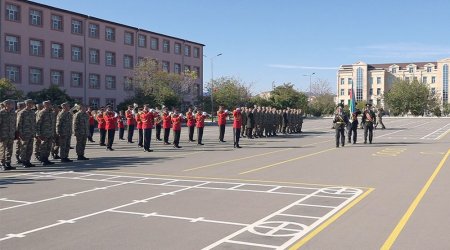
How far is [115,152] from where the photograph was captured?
2017 cm

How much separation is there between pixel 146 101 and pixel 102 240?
173 ft

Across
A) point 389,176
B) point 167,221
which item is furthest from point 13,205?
point 389,176

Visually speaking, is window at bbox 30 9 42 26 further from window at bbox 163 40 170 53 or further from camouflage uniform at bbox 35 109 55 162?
camouflage uniform at bbox 35 109 55 162

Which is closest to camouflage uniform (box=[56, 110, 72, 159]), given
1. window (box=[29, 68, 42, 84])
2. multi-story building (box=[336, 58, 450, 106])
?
window (box=[29, 68, 42, 84])

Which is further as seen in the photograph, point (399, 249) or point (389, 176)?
point (389, 176)

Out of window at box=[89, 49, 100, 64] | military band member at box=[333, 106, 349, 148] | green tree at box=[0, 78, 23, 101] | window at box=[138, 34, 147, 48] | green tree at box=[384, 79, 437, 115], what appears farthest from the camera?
green tree at box=[384, 79, 437, 115]

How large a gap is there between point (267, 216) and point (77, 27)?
185 feet

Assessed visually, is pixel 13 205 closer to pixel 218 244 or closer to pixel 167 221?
pixel 167 221

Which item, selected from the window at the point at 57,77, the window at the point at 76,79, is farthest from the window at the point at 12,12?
the window at the point at 76,79

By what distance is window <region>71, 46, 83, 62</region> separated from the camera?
59369mm

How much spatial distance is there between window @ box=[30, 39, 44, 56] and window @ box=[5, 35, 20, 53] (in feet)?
6.11

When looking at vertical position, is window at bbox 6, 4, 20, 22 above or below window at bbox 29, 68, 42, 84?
above

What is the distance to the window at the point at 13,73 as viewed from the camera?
5156cm

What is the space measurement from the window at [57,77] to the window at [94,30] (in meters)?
6.71
